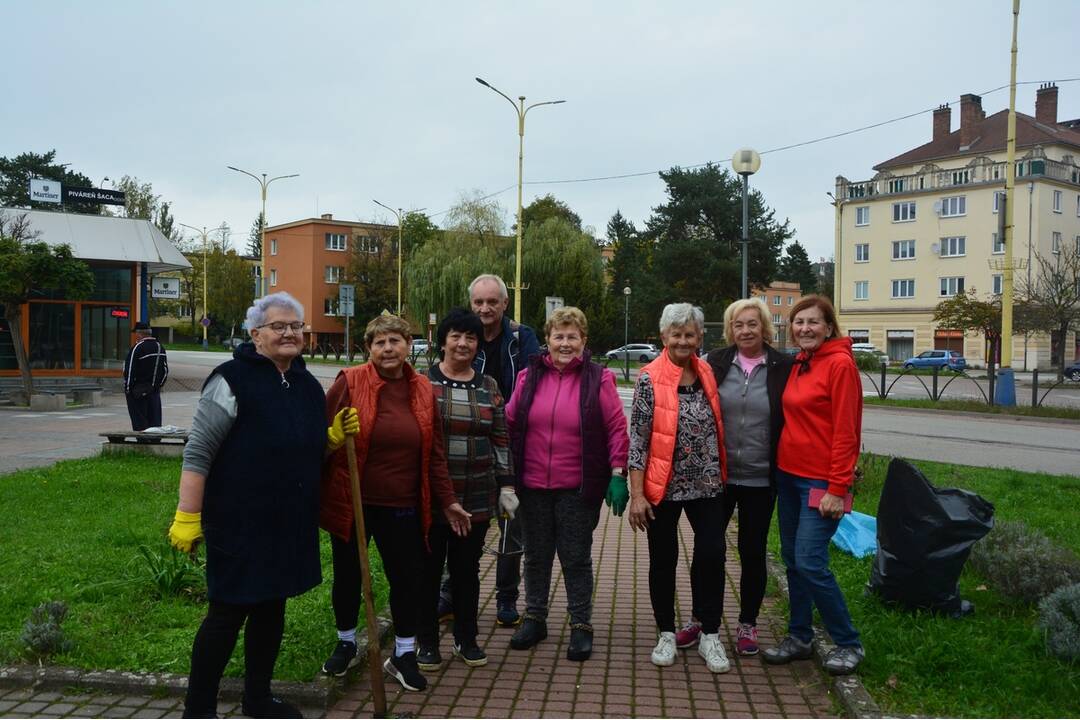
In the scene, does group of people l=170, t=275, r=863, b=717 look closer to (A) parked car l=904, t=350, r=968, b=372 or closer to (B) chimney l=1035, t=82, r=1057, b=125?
(A) parked car l=904, t=350, r=968, b=372

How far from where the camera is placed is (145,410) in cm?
1280

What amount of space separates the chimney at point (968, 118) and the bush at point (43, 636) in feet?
219

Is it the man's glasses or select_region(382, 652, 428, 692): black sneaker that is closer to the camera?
the man's glasses

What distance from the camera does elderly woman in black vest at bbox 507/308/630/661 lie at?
4.73 m

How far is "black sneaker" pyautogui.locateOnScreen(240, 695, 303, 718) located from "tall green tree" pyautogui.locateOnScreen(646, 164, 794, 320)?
162 feet

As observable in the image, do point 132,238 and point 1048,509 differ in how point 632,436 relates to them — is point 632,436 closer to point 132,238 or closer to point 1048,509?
point 1048,509

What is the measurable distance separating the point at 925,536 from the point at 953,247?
59.3 metres

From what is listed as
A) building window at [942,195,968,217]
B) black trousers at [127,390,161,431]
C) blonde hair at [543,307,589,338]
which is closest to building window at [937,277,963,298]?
building window at [942,195,968,217]

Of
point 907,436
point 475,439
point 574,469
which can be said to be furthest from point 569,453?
point 907,436

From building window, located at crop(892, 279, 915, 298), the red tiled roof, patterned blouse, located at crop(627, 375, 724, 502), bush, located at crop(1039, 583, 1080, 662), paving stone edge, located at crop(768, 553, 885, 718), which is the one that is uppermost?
the red tiled roof

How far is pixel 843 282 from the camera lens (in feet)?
209

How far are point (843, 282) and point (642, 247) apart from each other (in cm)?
1559

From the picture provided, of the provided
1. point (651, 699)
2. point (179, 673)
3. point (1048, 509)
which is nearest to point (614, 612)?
point (651, 699)

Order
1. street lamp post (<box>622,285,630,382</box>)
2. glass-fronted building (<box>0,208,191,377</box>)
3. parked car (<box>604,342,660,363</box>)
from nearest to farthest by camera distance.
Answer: glass-fronted building (<box>0,208,191,377</box>) < street lamp post (<box>622,285,630,382</box>) < parked car (<box>604,342,660,363</box>)
